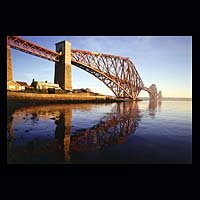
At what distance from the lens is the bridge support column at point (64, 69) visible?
134 feet

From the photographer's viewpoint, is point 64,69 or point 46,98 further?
point 64,69

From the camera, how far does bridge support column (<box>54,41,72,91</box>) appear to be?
134 ft

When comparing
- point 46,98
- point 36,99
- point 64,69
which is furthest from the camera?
point 64,69

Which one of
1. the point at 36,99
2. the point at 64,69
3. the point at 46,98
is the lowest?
the point at 36,99

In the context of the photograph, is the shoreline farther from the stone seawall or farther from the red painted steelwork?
the red painted steelwork

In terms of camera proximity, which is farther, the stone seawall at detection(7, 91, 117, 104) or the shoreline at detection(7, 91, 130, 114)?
the stone seawall at detection(7, 91, 117, 104)

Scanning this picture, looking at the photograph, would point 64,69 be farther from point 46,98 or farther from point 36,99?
point 36,99

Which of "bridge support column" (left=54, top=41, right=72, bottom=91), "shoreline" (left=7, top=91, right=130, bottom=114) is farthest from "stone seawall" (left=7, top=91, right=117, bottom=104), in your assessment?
"bridge support column" (left=54, top=41, right=72, bottom=91)

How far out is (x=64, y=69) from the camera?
41.5 metres

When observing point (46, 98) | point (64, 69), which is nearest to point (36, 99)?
point (46, 98)

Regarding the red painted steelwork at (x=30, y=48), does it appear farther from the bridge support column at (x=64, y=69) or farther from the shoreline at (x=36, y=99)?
the shoreline at (x=36, y=99)
